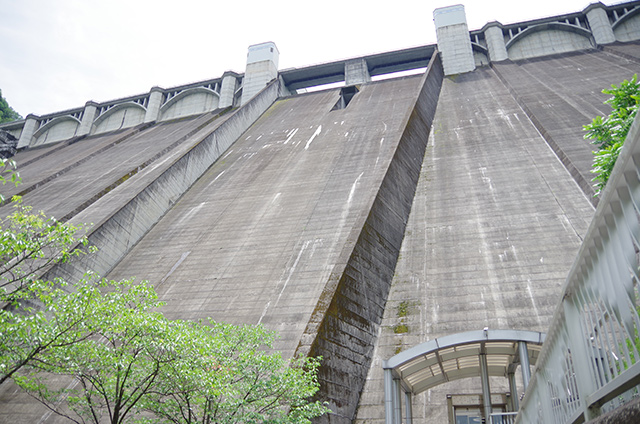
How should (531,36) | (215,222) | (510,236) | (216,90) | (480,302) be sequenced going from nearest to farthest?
(480,302) < (510,236) < (215,222) < (531,36) < (216,90)

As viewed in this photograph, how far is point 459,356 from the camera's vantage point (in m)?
7.47

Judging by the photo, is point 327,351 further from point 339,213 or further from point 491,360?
point 339,213

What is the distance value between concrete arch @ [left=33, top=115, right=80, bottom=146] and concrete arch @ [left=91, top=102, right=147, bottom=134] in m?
2.33

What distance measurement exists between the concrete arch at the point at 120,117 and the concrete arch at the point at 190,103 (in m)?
2.20

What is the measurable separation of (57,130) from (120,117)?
663 centimetres

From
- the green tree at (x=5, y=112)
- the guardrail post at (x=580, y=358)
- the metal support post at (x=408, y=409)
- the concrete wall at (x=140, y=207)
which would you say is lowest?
the guardrail post at (x=580, y=358)

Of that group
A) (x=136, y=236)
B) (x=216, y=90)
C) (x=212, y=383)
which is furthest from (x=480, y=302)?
(x=216, y=90)

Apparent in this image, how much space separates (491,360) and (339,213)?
6583 millimetres

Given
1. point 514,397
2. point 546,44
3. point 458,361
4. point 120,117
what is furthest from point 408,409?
point 120,117

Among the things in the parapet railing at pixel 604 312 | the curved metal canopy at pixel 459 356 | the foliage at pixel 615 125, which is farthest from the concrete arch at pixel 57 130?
the parapet railing at pixel 604 312

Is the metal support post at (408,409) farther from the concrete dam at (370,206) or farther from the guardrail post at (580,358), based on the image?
the guardrail post at (580,358)

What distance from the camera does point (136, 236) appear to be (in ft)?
50.3

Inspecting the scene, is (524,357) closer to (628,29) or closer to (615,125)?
(615,125)

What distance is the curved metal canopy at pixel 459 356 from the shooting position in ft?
21.7
